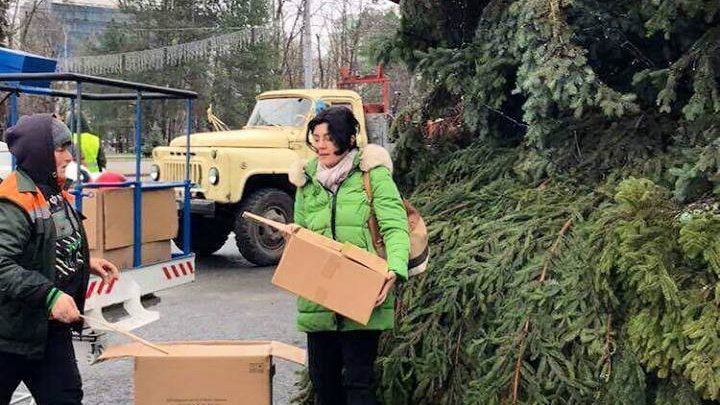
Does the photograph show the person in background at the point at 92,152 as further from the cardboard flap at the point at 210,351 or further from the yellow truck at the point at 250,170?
the cardboard flap at the point at 210,351

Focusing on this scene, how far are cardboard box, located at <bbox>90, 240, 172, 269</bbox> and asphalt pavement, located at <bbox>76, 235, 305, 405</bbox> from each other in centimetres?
76

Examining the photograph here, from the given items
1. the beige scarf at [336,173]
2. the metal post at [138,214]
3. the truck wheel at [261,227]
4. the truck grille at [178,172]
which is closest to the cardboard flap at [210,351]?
the beige scarf at [336,173]

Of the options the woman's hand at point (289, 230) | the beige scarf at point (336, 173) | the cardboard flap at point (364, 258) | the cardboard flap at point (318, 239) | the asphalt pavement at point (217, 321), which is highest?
the beige scarf at point (336, 173)

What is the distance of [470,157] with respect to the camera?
472 centimetres

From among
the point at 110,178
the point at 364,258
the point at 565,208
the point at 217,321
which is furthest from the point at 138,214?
the point at 217,321

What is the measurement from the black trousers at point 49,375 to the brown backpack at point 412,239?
1.24 m

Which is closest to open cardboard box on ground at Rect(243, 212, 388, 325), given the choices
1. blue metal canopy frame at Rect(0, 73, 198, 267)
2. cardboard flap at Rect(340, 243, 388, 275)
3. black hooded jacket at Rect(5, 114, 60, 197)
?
cardboard flap at Rect(340, 243, 388, 275)

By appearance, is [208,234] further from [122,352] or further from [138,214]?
[122,352]

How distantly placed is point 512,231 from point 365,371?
1082 mm

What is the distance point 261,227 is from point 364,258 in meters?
6.37

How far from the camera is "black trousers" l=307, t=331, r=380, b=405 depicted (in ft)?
10.7

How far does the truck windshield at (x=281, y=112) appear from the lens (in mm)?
10039

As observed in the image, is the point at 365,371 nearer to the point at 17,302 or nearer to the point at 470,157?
the point at 17,302

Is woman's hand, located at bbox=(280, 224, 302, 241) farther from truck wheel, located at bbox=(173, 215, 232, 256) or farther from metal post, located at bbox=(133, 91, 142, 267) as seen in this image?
truck wheel, located at bbox=(173, 215, 232, 256)
